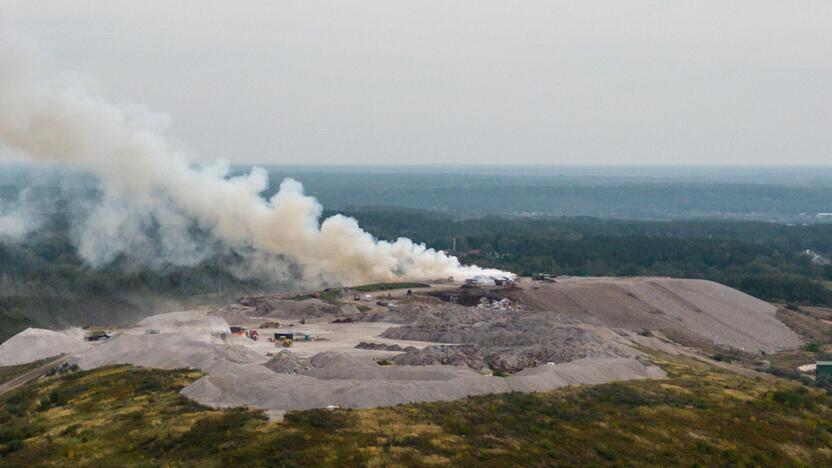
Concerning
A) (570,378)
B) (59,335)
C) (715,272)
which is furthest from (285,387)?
(715,272)

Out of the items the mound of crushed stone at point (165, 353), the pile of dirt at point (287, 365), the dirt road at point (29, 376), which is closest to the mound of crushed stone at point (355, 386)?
the pile of dirt at point (287, 365)

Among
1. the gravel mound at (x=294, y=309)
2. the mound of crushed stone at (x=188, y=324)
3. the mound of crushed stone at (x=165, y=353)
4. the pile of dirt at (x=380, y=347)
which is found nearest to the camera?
the mound of crushed stone at (x=165, y=353)

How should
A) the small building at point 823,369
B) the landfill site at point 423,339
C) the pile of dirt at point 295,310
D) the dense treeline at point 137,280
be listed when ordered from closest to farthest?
1. the landfill site at point 423,339
2. the small building at point 823,369
3. the pile of dirt at point 295,310
4. the dense treeline at point 137,280

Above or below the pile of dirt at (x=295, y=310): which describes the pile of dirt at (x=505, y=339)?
above

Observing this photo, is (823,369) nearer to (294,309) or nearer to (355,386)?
(355,386)

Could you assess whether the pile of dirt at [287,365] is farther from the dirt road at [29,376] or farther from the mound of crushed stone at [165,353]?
the dirt road at [29,376]

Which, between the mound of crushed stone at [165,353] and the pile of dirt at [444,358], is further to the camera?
the mound of crushed stone at [165,353]

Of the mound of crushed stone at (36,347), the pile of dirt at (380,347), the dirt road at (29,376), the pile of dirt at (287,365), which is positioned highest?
the pile of dirt at (287,365)

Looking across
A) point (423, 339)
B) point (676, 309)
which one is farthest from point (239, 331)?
point (676, 309)
